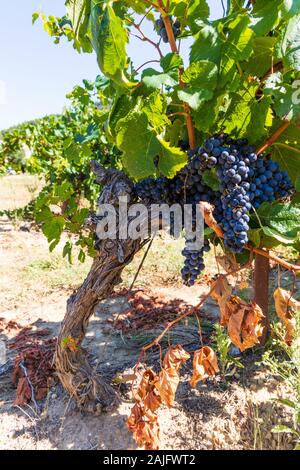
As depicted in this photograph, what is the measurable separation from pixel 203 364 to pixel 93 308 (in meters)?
0.65

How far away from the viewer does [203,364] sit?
1669mm

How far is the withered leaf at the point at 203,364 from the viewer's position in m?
1.62

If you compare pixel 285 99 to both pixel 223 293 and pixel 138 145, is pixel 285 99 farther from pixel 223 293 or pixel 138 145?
pixel 223 293

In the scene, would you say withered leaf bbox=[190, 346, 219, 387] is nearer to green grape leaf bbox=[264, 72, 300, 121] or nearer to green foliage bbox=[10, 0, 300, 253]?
green foliage bbox=[10, 0, 300, 253]

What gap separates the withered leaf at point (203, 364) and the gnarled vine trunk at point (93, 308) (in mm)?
524

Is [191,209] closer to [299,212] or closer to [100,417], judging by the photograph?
[299,212]

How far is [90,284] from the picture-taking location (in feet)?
6.55

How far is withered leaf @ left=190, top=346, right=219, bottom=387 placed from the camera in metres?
1.62

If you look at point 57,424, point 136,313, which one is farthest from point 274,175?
point 136,313

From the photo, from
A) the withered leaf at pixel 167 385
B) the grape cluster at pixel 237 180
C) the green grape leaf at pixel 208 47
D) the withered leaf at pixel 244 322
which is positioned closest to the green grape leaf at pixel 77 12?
the green grape leaf at pixel 208 47

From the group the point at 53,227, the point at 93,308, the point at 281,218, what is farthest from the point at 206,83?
the point at 93,308

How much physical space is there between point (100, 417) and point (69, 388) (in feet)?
0.70

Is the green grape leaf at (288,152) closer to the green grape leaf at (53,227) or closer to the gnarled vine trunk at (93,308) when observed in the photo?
the gnarled vine trunk at (93,308)

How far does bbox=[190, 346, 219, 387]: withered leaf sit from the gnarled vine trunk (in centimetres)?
52
